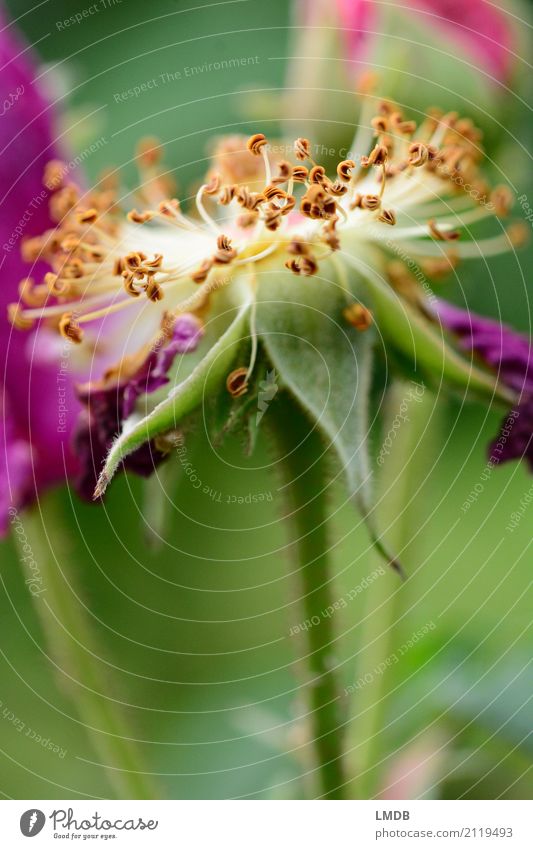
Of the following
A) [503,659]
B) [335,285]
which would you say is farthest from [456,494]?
[335,285]

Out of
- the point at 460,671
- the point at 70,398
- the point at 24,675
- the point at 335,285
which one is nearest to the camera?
the point at 335,285

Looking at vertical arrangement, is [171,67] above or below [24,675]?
above

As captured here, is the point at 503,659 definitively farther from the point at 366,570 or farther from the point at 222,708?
the point at 222,708

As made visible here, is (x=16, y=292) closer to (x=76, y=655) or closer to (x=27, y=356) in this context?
(x=27, y=356)

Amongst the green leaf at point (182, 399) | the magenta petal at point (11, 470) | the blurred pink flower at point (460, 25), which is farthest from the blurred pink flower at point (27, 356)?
the blurred pink flower at point (460, 25)

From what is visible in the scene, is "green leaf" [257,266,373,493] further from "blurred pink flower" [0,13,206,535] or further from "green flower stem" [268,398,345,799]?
"blurred pink flower" [0,13,206,535]
